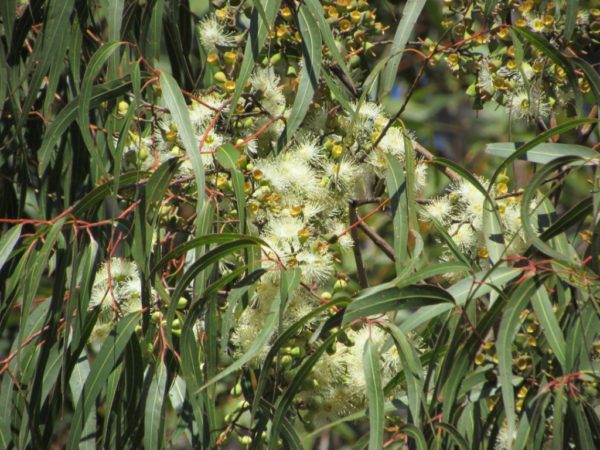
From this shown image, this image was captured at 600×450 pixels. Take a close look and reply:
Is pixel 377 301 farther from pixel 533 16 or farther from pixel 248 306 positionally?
pixel 533 16

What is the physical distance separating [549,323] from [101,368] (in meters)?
0.56

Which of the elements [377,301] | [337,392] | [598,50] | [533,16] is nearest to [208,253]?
[377,301]

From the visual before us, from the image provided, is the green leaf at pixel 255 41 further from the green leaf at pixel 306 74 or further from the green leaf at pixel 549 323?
the green leaf at pixel 549 323

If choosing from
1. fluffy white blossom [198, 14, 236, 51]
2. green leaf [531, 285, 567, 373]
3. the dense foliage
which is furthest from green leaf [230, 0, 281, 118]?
green leaf [531, 285, 567, 373]

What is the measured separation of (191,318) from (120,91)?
33 cm

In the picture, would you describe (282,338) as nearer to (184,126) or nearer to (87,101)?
(184,126)

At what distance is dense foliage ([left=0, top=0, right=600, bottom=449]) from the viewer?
114 cm

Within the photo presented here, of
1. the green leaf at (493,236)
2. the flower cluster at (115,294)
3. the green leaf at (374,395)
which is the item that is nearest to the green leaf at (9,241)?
the flower cluster at (115,294)

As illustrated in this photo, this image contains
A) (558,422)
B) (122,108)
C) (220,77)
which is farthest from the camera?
(122,108)

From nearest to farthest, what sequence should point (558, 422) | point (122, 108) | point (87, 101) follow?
point (558, 422) < point (87, 101) < point (122, 108)

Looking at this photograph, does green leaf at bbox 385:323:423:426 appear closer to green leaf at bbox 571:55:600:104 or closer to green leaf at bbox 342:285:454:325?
green leaf at bbox 342:285:454:325

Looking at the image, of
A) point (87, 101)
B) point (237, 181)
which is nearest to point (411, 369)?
point (237, 181)

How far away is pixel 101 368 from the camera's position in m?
1.24

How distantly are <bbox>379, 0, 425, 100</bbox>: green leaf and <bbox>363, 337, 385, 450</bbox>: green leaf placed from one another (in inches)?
13.1
